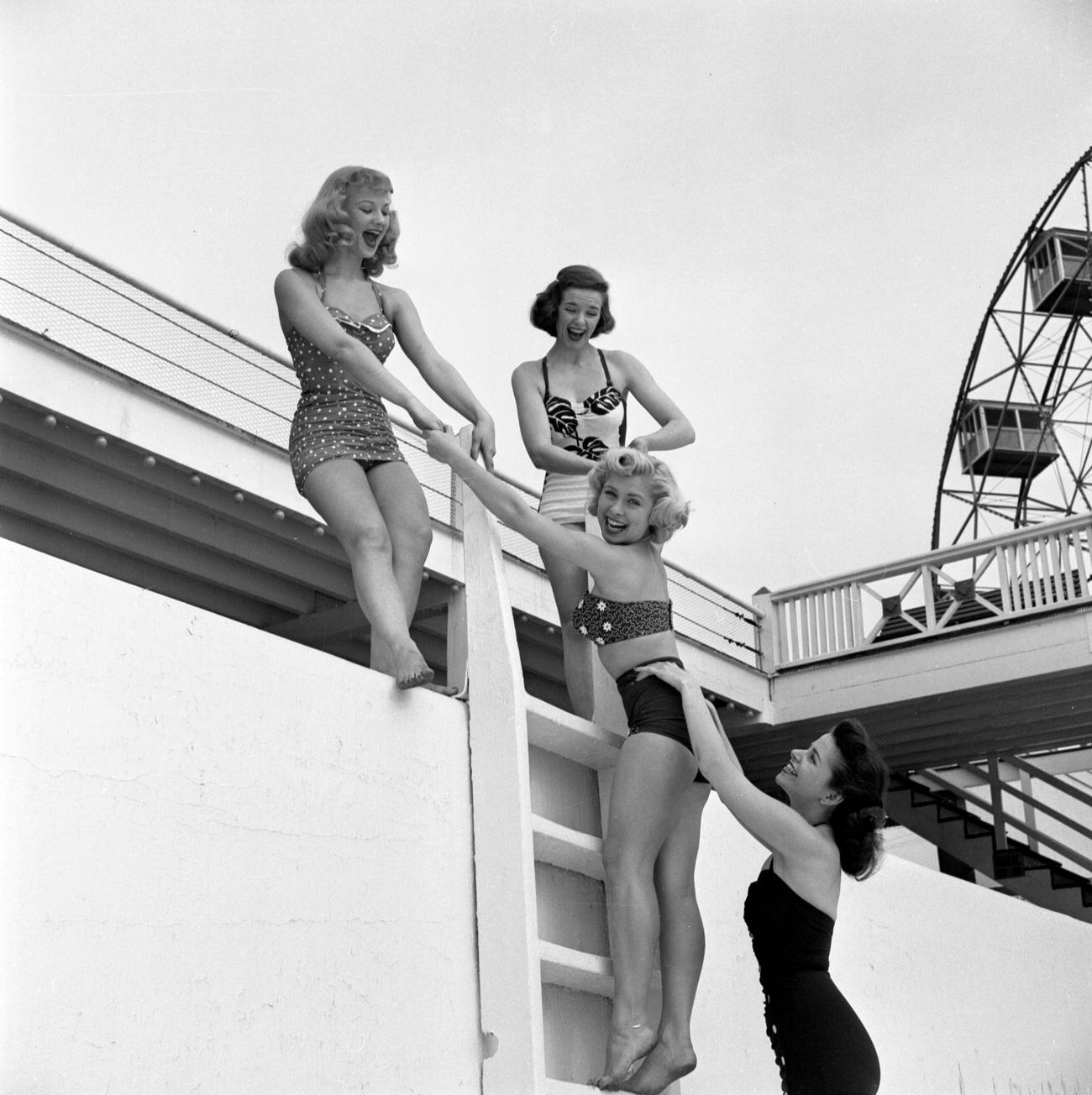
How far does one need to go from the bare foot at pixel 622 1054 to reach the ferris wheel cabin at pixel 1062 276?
19710mm

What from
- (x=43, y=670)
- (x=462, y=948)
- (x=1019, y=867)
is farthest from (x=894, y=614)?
(x=43, y=670)

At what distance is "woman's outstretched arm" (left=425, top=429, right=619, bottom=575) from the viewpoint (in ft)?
9.86

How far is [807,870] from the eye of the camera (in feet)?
9.85

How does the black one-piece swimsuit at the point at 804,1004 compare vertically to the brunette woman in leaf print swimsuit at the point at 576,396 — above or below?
below

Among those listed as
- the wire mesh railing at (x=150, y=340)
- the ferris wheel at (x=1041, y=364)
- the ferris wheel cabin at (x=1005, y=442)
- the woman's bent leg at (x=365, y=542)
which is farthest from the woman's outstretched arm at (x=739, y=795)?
the ferris wheel cabin at (x=1005, y=442)

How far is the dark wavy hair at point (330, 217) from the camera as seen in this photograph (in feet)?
11.2

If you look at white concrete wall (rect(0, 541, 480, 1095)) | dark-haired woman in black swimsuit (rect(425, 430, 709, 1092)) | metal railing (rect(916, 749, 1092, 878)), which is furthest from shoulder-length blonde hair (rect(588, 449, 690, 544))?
metal railing (rect(916, 749, 1092, 878))

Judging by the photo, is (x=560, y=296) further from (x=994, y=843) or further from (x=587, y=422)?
(x=994, y=843)

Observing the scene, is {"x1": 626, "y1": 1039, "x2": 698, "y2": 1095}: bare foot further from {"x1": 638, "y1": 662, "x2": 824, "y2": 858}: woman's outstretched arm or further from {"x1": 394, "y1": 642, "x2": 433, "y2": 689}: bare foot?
{"x1": 394, "y1": 642, "x2": 433, "y2": 689}: bare foot

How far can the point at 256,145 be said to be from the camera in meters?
7.27

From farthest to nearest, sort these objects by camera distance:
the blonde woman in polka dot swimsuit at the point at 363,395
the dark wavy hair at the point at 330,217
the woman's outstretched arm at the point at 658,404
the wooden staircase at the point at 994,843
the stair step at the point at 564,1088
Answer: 1. the wooden staircase at the point at 994,843
2. the woman's outstretched arm at the point at 658,404
3. the dark wavy hair at the point at 330,217
4. the blonde woman in polka dot swimsuit at the point at 363,395
5. the stair step at the point at 564,1088

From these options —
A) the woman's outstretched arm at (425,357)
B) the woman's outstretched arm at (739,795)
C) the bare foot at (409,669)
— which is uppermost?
the woman's outstretched arm at (425,357)

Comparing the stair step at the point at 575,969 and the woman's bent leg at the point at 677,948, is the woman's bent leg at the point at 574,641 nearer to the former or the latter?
the woman's bent leg at the point at 677,948

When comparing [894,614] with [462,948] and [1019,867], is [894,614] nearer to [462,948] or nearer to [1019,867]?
[1019,867]
